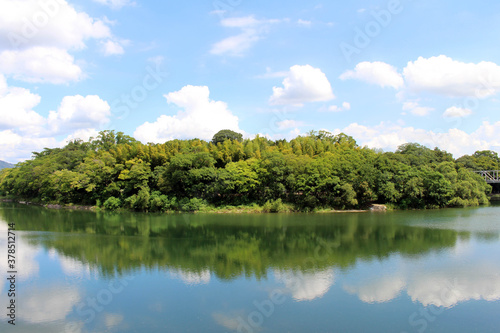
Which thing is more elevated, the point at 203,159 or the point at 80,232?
the point at 203,159

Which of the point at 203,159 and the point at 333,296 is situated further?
the point at 203,159

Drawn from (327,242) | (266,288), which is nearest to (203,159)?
(327,242)

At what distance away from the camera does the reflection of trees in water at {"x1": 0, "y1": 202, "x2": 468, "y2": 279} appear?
45.2ft

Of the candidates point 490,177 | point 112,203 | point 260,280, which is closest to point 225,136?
point 112,203

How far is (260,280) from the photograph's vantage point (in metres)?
11.6

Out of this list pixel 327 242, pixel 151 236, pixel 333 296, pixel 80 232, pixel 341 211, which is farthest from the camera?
pixel 341 211

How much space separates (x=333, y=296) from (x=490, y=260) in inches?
313

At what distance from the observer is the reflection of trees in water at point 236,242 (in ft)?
45.2

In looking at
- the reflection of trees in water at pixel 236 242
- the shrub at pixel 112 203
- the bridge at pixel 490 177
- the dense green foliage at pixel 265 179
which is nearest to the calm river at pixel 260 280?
the reflection of trees in water at pixel 236 242

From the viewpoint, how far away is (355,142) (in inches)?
1652

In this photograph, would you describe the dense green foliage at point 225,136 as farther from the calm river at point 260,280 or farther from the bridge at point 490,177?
the bridge at point 490,177

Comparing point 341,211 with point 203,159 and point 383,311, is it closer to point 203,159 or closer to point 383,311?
point 203,159

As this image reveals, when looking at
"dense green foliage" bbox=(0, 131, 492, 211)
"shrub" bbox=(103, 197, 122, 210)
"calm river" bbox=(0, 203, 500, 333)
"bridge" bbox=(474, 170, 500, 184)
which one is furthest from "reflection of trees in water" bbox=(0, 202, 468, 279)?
"bridge" bbox=(474, 170, 500, 184)

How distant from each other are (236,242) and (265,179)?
48.0ft
